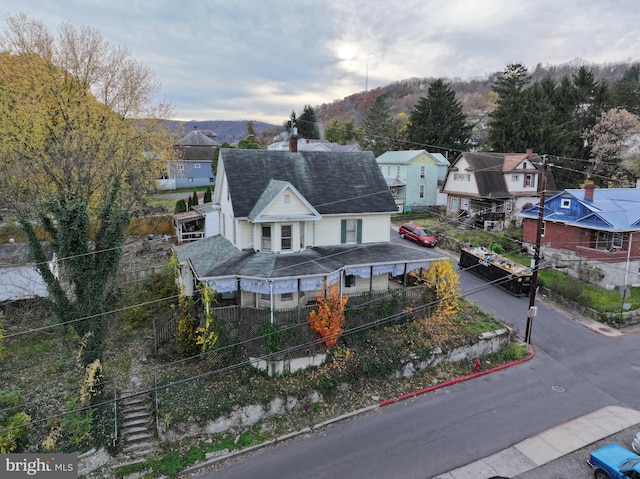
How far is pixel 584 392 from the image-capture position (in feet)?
58.0

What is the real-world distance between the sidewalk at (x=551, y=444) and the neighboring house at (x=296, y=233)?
30.8 ft

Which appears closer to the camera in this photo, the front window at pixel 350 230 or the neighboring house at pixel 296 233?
the neighboring house at pixel 296 233

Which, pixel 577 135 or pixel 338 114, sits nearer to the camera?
pixel 577 135

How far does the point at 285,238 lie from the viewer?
21578mm

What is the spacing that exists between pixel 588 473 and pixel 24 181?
110ft

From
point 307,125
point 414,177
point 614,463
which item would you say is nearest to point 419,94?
point 307,125

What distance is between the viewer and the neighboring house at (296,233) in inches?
752

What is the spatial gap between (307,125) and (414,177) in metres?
49.4

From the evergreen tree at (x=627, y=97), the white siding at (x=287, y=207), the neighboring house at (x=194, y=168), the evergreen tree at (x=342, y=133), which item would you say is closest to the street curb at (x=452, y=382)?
the white siding at (x=287, y=207)

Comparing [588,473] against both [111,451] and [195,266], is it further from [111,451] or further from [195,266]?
[195,266]

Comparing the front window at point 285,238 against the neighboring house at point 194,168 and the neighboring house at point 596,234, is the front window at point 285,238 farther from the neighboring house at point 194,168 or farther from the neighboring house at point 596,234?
the neighboring house at point 194,168

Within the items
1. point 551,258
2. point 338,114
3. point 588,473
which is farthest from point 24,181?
point 338,114

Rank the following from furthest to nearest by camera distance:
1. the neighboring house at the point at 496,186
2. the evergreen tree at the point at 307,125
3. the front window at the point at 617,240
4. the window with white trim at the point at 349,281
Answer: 1. the evergreen tree at the point at 307,125
2. the neighboring house at the point at 496,186
3. the front window at the point at 617,240
4. the window with white trim at the point at 349,281

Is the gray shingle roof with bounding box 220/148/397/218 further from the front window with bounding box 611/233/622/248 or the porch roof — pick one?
the front window with bounding box 611/233/622/248
